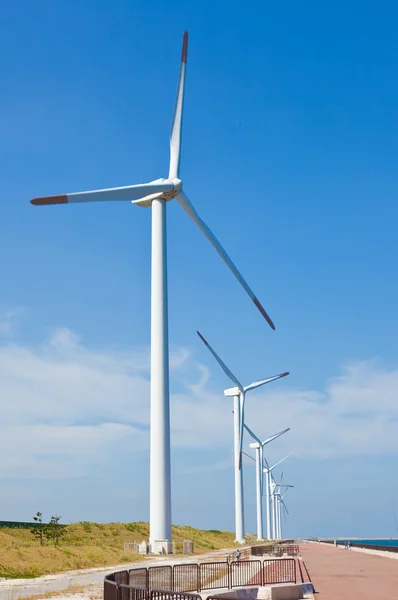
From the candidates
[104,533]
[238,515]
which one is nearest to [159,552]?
[238,515]

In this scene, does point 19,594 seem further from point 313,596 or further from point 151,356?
point 151,356

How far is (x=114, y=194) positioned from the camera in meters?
49.9

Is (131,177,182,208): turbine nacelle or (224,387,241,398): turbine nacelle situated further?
(224,387,241,398): turbine nacelle

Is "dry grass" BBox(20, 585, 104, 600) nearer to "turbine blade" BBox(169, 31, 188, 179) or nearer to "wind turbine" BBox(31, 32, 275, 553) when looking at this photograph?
"wind turbine" BBox(31, 32, 275, 553)

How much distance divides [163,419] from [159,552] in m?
8.92

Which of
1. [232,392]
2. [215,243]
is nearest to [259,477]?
[232,392]

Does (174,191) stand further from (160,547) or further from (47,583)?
(47,583)

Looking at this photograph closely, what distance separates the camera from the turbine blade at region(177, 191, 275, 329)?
5459cm

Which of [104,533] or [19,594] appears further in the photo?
[104,533]

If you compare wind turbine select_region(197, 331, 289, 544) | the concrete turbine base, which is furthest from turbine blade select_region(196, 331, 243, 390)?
the concrete turbine base

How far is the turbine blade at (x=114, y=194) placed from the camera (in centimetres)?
4181

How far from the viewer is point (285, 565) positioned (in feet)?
120

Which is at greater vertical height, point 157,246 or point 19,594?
point 157,246

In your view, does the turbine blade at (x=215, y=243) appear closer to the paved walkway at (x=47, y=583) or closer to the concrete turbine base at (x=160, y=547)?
the concrete turbine base at (x=160, y=547)
